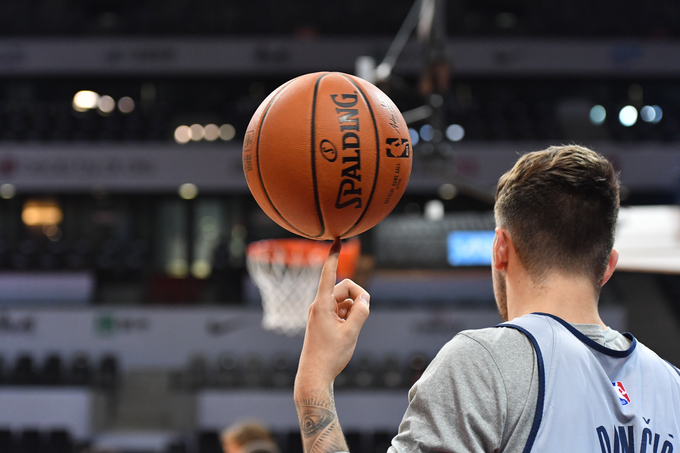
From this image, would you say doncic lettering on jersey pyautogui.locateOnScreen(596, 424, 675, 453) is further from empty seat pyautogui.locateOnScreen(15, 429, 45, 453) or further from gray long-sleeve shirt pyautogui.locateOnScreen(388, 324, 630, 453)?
empty seat pyautogui.locateOnScreen(15, 429, 45, 453)

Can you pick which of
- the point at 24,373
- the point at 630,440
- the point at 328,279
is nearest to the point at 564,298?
the point at 630,440

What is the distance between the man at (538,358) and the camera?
869mm

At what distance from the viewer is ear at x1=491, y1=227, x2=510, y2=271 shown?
3.49 ft

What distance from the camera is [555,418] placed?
88 centimetres

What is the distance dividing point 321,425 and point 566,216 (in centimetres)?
55

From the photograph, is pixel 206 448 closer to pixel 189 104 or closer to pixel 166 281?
pixel 166 281

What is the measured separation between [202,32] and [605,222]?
12.6 metres

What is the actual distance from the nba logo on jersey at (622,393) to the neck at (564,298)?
10 centimetres

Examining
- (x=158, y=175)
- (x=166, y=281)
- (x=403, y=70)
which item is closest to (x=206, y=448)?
(x=166, y=281)

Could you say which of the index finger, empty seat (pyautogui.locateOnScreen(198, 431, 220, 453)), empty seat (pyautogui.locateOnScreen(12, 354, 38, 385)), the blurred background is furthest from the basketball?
empty seat (pyautogui.locateOnScreen(12, 354, 38, 385))

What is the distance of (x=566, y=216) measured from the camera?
1007 millimetres

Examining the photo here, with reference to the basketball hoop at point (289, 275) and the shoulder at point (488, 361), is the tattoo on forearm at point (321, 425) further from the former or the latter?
the basketball hoop at point (289, 275)

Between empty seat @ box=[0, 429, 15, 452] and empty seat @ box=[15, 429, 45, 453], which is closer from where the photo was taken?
empty seat @ box=[15, 429, 45, 453]

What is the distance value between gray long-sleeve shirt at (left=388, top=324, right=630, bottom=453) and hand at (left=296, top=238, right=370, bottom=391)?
161mm
